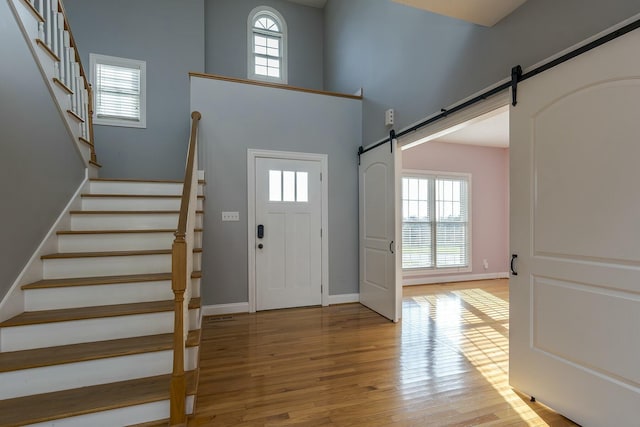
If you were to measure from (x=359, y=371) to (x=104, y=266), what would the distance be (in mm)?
2243

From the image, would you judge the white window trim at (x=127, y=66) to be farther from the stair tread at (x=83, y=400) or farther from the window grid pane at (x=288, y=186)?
the stair tread at (x=83, y=400)

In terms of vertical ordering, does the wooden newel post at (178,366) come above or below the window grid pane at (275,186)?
below

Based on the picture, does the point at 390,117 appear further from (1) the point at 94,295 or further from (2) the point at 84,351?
(2) the point at 84,351

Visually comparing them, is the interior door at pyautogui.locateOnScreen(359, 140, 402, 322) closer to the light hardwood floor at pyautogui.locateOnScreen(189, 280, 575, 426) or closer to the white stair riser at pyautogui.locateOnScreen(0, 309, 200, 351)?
the light hardwood floor at pyautogui.locateOnScreen(189, 280, 575, 426)

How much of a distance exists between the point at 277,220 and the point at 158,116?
112 inches

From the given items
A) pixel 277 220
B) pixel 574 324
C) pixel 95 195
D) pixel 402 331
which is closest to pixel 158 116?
pixel 95 195

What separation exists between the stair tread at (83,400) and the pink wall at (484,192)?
5.43 metres

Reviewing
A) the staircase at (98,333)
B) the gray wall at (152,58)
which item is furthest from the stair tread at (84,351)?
the gray wall at (152,58)

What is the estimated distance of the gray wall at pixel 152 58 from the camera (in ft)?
15.2

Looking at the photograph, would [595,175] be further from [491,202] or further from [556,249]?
[491,202]

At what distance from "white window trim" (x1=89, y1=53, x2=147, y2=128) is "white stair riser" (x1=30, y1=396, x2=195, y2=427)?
4.42m

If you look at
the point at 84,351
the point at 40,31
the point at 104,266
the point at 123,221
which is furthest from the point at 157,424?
the point at 40,31

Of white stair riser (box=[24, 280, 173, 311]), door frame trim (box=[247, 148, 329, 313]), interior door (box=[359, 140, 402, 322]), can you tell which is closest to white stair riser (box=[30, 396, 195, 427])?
white stair riser (box=[24, 280, 173, 311])

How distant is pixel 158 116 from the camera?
493cm
